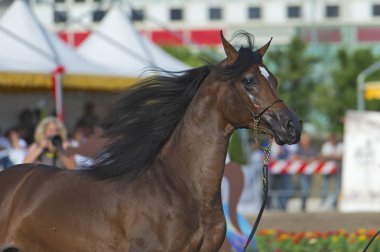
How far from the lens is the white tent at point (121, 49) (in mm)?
17953

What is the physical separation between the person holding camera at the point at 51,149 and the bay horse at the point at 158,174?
9.06 ft

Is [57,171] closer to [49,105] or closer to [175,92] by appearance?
[175,92]

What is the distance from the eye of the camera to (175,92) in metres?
6.70

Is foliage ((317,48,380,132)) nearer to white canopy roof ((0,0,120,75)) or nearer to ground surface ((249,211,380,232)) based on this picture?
ground surface ((249,211,380,232))

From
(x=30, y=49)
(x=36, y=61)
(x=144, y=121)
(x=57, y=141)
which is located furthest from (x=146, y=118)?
(x=30, y=49)

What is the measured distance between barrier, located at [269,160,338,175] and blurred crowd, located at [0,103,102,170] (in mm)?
6507

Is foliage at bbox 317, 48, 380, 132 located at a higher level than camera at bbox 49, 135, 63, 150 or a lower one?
lower

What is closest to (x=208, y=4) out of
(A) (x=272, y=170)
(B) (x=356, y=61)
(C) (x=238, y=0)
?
(C) (x=238, y=0)

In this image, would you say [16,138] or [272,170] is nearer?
[16,138]

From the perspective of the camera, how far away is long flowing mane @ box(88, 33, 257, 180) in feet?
21.5

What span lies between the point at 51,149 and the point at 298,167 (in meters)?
10.3

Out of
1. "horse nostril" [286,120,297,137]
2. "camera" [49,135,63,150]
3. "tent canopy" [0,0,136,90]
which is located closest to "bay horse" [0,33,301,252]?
"horse nostril" [286,120,297,137]

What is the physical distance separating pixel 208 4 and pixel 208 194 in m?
58.6

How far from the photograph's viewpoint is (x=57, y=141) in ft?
33.4
